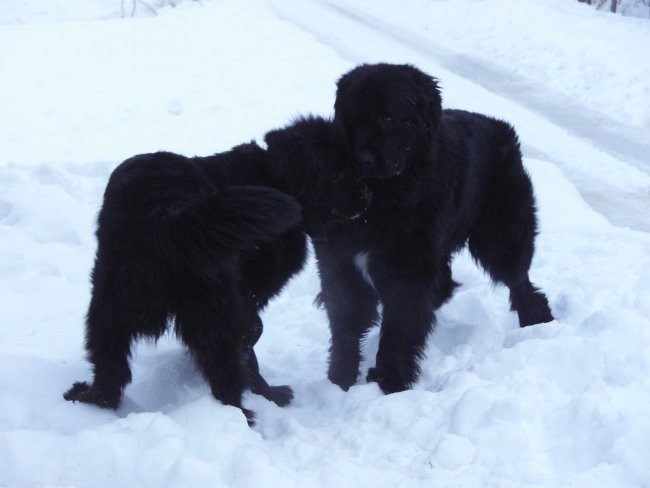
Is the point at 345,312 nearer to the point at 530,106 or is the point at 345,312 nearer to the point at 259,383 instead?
the point at 259,383

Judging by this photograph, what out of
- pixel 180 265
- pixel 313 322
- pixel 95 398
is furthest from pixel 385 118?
pixel 95 398

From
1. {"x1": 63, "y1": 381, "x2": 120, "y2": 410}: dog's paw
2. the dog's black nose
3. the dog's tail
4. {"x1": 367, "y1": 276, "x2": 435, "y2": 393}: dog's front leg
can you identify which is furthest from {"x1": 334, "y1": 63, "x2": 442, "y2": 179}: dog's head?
{"x1": 63, "y1": 381, "x2": 120, "y2": 410}: dog's paw

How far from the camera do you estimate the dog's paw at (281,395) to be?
340 centimetres

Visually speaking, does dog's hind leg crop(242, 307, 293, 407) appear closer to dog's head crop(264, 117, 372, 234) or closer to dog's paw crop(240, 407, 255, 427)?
dog's paw crop(240, 407, 255, 427)

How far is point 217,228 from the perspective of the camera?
8.49 feet

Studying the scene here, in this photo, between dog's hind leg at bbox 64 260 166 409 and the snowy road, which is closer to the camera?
dog's hind leg at bbox 64 260 166 409

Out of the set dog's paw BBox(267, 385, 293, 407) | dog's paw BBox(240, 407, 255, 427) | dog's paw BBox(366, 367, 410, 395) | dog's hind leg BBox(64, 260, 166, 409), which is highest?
dog's hind leg BBox(64, 260, 166, 409)

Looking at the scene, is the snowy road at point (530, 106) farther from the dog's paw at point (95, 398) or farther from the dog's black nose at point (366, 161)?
the dog's paw at point (95, 398)

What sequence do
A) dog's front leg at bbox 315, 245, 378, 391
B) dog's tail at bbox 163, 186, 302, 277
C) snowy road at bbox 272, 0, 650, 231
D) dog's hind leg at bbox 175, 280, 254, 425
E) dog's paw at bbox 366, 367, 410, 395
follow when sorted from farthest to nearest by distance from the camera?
1. snowy road at bbox 272, 0, 650, 231
2. dog's front leg at bbox 315, 245, 378, 391
3. dog's paw at bbox 366, 367, 410, 395
4. dog's hind leg at bbox 175, 280, 254, 425
5. dog's tail at bbox 163, 186, 302, 277

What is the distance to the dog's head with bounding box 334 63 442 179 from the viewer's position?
10.7 ft

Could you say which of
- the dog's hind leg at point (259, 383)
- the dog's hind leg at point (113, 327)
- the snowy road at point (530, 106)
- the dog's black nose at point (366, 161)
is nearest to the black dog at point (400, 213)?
the dog's black nose at point (366, 161)

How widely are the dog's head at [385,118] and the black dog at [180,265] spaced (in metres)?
0.59

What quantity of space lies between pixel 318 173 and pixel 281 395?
1075 mm

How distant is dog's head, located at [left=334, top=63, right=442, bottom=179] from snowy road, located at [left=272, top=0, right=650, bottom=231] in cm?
285
